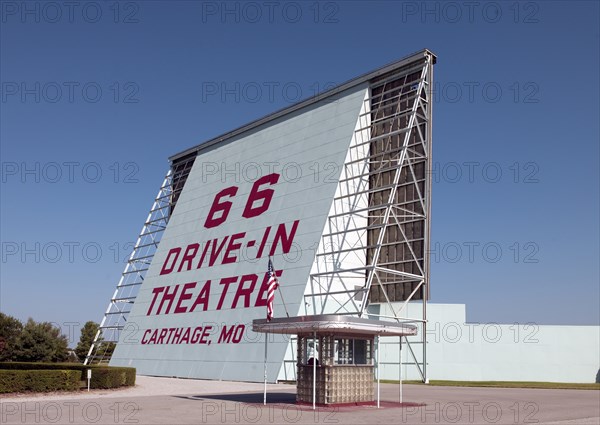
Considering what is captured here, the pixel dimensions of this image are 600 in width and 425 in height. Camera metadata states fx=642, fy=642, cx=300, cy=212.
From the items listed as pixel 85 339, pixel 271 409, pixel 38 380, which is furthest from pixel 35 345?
pixel 271 409

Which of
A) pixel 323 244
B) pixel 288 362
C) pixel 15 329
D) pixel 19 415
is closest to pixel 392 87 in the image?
pixel 323 244

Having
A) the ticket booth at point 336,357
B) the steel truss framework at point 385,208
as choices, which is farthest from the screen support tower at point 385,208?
the ticket booth at point 336,357

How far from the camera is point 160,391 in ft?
96.1

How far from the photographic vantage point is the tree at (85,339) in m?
76.6

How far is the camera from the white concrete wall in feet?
149

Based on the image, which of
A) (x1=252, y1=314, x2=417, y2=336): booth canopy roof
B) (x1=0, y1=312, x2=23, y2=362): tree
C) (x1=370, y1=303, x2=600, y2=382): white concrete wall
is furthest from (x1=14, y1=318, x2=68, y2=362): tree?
(x1=252, y1=314, x2=417, y2=336): booth canopy roof

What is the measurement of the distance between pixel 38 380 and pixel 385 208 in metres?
21.5

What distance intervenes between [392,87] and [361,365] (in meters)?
22.2

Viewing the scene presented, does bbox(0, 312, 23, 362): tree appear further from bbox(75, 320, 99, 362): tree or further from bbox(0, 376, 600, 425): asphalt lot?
bbox(0, 376, 600, 425): asphalt lot

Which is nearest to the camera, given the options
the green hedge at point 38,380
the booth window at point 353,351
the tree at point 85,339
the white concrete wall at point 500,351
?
the booth window at point 353,351

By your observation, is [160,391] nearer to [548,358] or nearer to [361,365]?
[361,365]

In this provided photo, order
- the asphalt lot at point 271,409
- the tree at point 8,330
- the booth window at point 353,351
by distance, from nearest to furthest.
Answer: the asphalt lot at point 271,409
the booth window at point 353,351
the tree at point 8,330

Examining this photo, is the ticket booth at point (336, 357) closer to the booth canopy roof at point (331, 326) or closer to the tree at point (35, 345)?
the booth canopy roof at point (331, 326)

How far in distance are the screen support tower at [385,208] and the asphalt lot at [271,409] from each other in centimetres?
975
